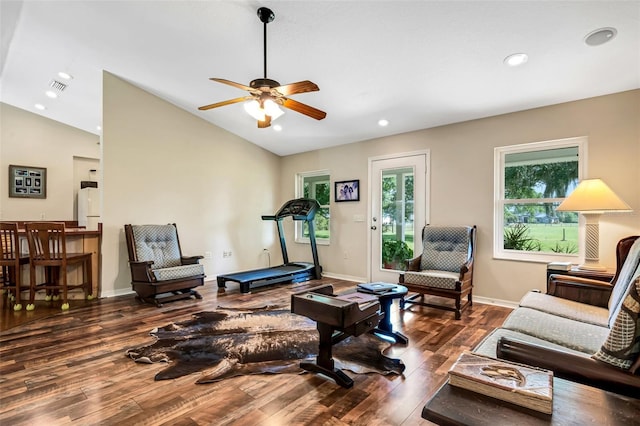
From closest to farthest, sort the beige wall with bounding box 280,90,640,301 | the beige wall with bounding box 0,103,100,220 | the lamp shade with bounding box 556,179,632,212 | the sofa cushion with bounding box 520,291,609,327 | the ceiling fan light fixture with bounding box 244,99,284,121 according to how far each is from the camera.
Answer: the sofa cushion with bounding box 520,291,609,327 < the ceiling fan light fixture with bounding box 244,99,284,121 < the lamp shade with bounding box 556,179,632,212 < the beige wall with bounding box 280,90,640,301 < the beige wall with bounding box 0,103,100,220

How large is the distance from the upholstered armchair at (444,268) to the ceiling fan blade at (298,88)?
2476 millimetres

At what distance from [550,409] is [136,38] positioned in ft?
14.8

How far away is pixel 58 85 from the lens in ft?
16.3

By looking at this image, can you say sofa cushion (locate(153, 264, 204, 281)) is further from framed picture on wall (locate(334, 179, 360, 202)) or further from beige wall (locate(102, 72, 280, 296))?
framed picture on wall (locate(334, 179, 360, 202))

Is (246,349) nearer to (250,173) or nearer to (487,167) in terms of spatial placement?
(487,167)

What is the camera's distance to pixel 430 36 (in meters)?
2.80

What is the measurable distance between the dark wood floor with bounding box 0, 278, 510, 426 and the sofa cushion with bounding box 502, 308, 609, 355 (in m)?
0.67

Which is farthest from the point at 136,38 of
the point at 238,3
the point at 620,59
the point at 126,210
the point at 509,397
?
the point at 620,59

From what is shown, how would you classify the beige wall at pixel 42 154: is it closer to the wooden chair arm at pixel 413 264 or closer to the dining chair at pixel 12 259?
the dining chair at pixel 12 259

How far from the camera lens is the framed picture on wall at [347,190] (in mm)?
5512

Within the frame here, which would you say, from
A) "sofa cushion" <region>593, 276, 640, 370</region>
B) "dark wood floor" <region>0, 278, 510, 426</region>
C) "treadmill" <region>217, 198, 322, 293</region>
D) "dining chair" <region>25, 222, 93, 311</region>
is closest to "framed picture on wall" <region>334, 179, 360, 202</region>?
"treadmill" <region>217, 198, 322, 293</region>

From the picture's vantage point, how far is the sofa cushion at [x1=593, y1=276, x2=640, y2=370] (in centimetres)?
114

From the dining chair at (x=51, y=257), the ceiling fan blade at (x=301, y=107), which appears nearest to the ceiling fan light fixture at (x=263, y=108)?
the ceiling fan blade at (x=301, y=107)

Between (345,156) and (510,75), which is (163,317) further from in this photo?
(510,75)
